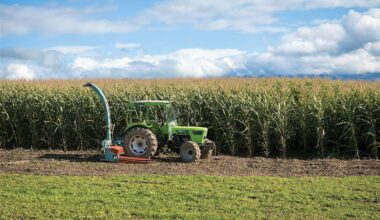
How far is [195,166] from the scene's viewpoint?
41.6ft

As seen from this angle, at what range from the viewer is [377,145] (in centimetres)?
1440

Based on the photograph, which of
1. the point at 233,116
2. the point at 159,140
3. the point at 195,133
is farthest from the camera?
the point at 233,116

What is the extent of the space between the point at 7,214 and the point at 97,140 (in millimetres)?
8326

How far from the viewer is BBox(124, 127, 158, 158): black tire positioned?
521 inches

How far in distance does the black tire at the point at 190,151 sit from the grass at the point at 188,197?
7.39ft

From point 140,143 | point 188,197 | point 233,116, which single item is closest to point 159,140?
point 140,143

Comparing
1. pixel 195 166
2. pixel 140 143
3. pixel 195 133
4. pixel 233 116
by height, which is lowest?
pixel 195 166

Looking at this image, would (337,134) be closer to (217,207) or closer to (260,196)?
(260,196)

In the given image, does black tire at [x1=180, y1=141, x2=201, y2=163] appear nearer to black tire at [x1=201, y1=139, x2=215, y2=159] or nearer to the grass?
black tire at [x1=201, y1=139, x2=215, y2=159]

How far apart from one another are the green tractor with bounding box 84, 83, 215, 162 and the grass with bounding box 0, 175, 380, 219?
2.31 m

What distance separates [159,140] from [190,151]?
100 cm

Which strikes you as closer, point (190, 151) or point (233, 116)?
point (190, 151)

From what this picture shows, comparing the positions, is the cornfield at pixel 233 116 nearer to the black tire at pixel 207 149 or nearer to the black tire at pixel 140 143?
the black tire at pixel 207 149

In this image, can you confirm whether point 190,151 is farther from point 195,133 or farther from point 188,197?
point 188,197
